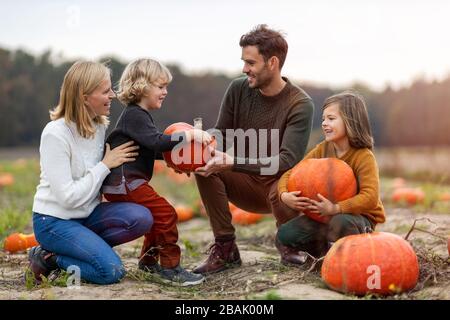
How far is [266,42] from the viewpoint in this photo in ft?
14.8

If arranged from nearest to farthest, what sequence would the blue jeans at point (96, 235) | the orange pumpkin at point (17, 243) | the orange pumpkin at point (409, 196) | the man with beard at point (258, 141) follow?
the blue jeans at point (96, 235)
the man with beard at point (258, 141)
the orange pumpkin at point (17, 243)
the orange pumpkin at point (409, 196)

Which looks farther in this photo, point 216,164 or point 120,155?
point 216,164

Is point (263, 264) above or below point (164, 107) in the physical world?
below

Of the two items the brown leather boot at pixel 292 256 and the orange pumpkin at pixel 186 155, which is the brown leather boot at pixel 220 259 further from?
the orange pumpkin at pixel 186 155

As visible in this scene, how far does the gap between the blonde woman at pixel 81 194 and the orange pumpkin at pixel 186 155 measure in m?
0.25

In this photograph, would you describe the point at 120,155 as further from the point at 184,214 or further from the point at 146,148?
the point at 184,214

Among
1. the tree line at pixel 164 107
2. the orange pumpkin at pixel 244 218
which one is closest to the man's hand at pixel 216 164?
the orange pumpkin at pixel 244 218

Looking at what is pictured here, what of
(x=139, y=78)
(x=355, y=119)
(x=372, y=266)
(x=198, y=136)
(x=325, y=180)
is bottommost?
(x=372, y=266)

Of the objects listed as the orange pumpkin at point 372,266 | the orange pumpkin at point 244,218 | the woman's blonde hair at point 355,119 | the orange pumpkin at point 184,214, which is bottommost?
the orange pumpkin at point 184,214

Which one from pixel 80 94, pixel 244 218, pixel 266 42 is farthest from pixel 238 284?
pixel 244 218

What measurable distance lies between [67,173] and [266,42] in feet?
5.49

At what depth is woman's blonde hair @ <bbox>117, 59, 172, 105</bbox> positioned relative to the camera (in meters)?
3.97

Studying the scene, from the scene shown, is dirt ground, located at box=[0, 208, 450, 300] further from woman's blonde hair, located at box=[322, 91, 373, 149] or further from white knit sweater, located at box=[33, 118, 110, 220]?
woman's blonde hair, located at box=[322, 91, 373, 149]

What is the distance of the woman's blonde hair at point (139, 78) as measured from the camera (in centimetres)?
397
